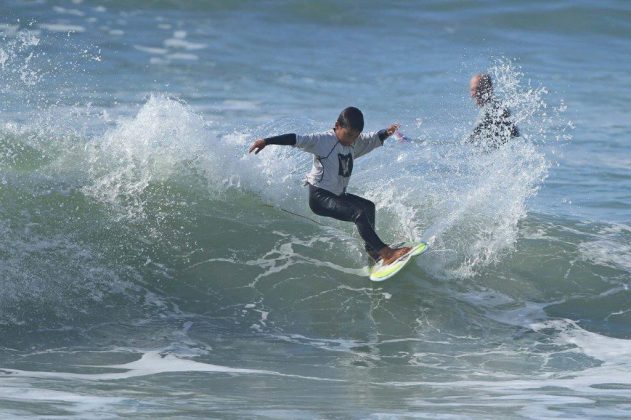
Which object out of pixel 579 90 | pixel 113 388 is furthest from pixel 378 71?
pixel 113 388

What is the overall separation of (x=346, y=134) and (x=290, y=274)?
1.68m

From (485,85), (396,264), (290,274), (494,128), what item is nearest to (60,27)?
(485,85)

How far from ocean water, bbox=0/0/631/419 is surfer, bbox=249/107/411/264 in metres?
0.73

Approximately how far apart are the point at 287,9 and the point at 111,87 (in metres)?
7.90

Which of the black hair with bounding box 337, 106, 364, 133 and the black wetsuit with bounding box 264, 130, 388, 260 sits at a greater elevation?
the black hair with bounding box 337, 106, 364, 133

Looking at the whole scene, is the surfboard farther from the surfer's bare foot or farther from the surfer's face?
the surfer's face

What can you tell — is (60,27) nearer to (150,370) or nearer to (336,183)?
(336,183)

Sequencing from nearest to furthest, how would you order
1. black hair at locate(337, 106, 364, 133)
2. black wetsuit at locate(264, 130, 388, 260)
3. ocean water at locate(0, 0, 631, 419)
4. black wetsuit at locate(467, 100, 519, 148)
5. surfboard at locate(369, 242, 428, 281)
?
ocean water at locate(0, 0, 631, 419), black hair at locate(337, 106, 364, 133), black wetsuit at locate(264, 130, 388, 260), surfboard at locate(369, 242, 428, 281), black wetsuit at locate(467, 100, 519, 148)

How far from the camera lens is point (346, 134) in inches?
356

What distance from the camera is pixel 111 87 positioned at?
19.6m

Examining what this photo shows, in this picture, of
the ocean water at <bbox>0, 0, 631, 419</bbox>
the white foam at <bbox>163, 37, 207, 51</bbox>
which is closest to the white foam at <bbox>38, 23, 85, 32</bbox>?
the white foam at <bbox>163, 37, 207, 51</bbox>

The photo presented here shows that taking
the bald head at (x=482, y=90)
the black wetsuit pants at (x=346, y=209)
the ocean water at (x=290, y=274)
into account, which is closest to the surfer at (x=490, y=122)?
the bald head at (x=482, y=90)

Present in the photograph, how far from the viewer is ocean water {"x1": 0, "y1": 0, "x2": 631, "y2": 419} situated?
23.4 feet

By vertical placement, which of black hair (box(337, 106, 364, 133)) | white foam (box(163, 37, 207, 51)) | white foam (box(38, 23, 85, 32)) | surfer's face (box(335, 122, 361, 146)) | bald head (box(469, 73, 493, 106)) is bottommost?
surfer's face (box(335, 122, 361, 146))
